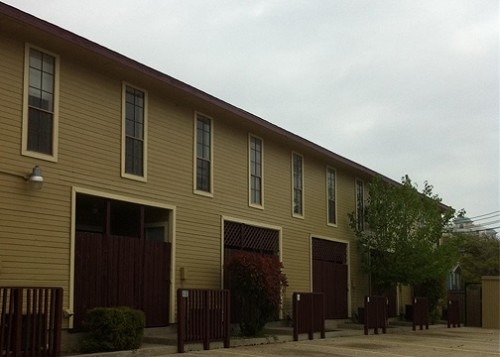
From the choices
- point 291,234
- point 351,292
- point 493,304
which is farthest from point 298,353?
point 493,304

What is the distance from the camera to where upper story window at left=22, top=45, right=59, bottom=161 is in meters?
12.8

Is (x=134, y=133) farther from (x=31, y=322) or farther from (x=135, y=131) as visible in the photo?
(x=31, y=322)

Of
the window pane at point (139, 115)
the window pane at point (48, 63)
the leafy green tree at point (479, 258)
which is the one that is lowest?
the leafy green tree at point (479, 258)

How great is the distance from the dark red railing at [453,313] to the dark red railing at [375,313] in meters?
6.79

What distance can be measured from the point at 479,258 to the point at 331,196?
36.4 metres

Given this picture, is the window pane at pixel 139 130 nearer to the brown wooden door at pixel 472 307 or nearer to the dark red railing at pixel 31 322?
the dark red railing at pixel 31 322

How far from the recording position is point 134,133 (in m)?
15.5

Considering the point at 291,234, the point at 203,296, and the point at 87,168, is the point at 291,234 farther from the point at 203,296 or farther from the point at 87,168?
the point at 87,168

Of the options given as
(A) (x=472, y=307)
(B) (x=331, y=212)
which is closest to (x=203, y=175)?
(B) (x=331, y=212)

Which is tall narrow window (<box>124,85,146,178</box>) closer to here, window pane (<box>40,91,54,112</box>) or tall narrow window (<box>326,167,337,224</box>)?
window pane (<box>40,91,54,112</box>)

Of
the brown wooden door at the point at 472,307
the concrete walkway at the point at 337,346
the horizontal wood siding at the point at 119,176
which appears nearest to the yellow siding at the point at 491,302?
the brown wooden door at the point at 472,307

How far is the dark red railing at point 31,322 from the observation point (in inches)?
414

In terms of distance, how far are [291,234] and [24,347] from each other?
39.0 feet

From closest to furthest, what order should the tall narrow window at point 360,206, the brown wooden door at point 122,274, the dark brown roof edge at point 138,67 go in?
1. the dark brown roof edge at point 138,67
2. the brown wooden door at point 122,274
3. the tall narrow window at point 360,206
